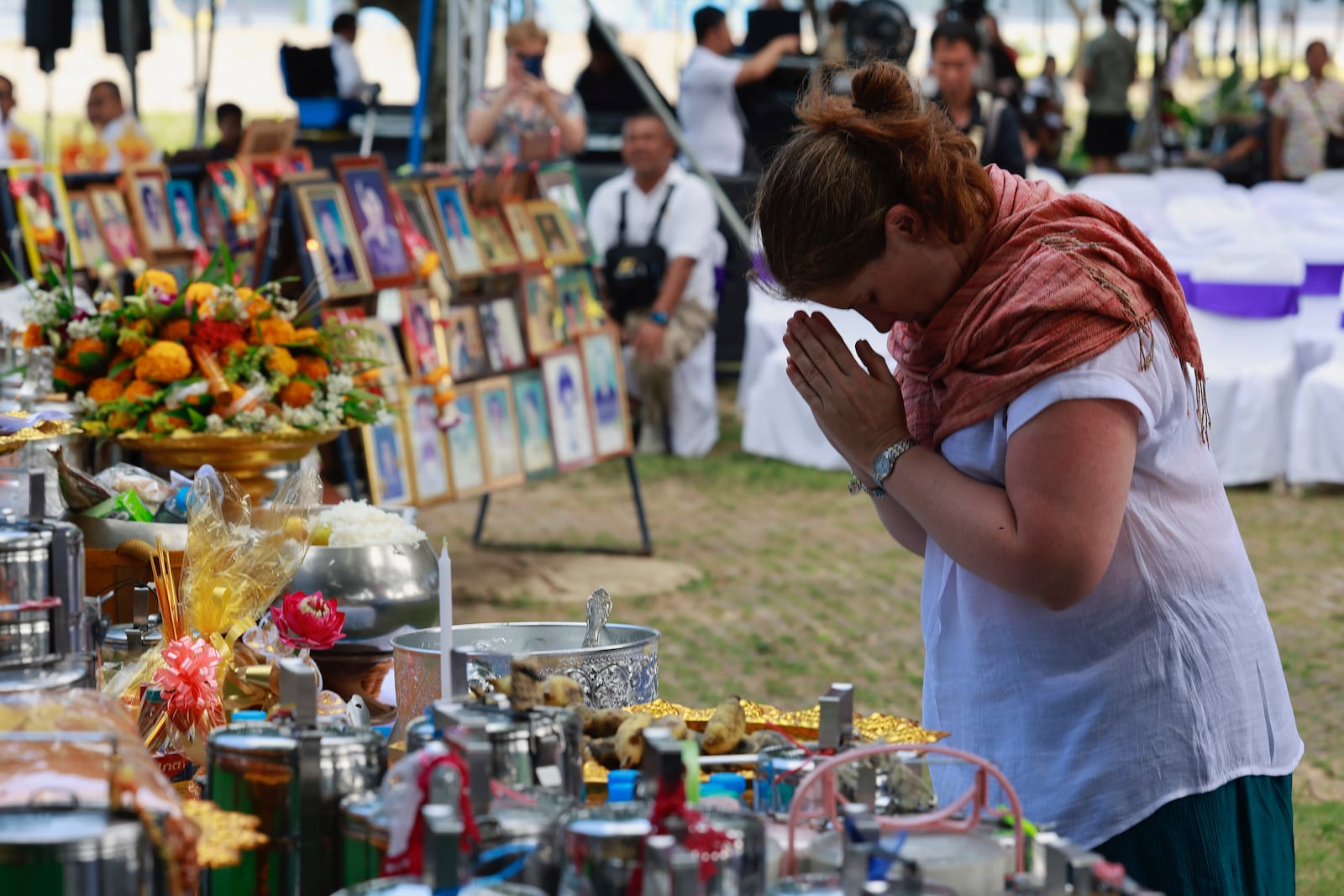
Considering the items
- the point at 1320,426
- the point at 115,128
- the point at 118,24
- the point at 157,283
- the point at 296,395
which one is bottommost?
the point at 1320,426

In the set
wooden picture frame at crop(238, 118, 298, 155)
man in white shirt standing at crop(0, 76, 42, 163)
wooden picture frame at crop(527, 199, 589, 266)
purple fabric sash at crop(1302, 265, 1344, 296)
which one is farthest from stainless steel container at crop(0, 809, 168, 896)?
man in white shirt standing at crop(0, 76, 42, 163)

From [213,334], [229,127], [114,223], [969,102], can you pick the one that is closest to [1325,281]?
[969,102]

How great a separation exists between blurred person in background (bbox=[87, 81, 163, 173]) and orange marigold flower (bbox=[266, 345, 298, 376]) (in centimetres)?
735

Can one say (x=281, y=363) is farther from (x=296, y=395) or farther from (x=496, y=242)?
(x=496, y=242)

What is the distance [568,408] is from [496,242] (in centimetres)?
79

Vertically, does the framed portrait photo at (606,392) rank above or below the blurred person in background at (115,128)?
below

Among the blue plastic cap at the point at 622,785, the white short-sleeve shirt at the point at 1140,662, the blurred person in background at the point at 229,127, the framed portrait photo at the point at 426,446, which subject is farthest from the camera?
the blurred person in background at the point at 229,127

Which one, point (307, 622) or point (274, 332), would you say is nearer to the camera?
point (307, 622)

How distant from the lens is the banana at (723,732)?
57.0 inches

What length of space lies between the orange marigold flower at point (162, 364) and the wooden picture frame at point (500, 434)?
9.49 ft

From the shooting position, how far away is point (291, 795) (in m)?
1.18

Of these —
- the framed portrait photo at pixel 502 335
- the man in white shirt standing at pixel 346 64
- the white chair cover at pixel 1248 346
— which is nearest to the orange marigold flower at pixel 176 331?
the framed portrait photo at pixel 502 335

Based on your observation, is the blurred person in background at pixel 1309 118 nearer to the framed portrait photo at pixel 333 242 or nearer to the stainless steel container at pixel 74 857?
the framed portrait photo at pixel 333 242

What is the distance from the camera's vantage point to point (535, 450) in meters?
6.25
